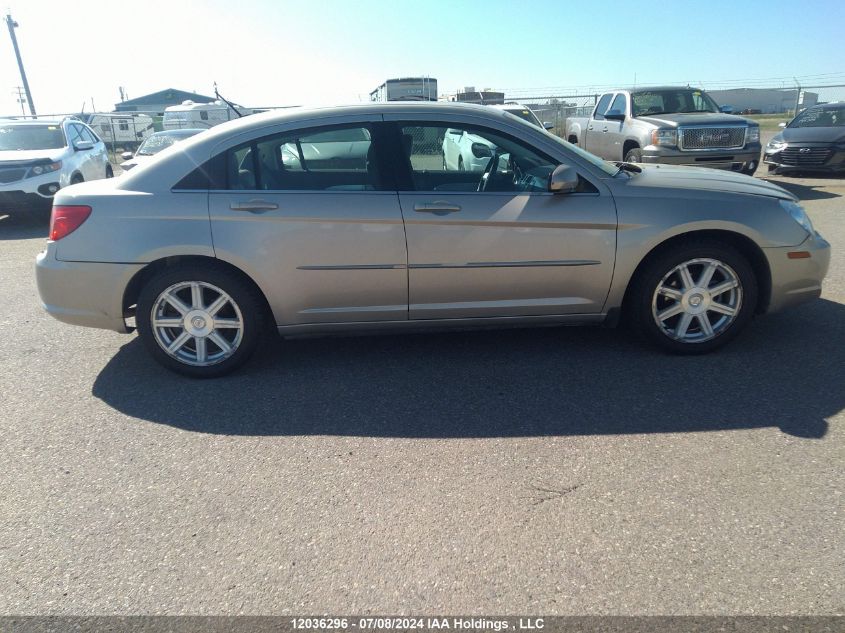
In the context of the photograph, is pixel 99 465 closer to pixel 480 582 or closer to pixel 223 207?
pixel 223 207

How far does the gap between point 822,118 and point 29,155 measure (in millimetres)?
15231

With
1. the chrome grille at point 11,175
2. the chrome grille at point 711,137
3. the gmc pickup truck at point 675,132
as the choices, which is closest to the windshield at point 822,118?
the gmc pickup truck at point 675,132

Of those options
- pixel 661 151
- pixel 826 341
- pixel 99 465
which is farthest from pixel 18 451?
pixel 661 151

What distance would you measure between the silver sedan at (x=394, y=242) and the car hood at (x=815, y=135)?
1024 centimetres

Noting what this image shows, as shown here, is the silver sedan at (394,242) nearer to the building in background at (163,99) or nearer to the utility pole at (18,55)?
the utility pole at (18,55)

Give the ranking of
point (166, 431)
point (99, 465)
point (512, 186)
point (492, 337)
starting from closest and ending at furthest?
point (99, 465) → point (166, 431) → point (512, 186) → point (492, 337)

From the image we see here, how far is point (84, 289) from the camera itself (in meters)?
3.94

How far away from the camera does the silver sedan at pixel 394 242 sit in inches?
151

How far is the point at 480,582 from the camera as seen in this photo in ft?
7.47

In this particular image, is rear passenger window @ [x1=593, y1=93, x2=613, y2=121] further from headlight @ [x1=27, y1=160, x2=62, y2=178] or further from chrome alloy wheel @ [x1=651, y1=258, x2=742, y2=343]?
headlight @ [x1=27, y1=160, x2=62, y2=178]

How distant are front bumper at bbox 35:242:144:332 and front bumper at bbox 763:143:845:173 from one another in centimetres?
1319

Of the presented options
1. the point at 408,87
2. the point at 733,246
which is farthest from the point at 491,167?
the point at 408,87

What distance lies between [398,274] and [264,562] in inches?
78.0

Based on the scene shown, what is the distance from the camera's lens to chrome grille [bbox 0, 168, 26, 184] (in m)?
9.97
